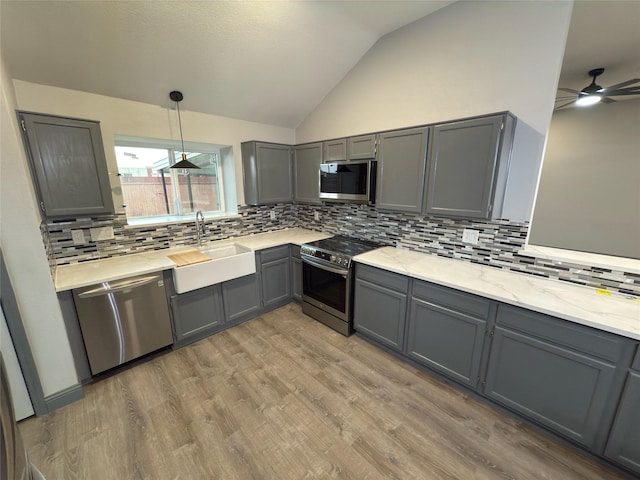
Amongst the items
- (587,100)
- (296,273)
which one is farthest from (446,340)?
(587,100)

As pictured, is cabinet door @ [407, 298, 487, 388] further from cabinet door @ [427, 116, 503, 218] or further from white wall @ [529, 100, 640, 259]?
white wall @ [529, 100, 640, 259]

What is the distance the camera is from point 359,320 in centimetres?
264

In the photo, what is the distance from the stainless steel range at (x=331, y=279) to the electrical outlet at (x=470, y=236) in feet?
2.82

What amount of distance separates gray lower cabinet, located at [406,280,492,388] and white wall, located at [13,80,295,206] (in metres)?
2.52

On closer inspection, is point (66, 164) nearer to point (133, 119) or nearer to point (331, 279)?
point (133, 119)

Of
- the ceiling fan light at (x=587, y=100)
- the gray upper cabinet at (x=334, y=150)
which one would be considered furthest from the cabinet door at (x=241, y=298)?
the ceiling fan light at (x=587, y=100)

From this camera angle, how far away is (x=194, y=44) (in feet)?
6.88

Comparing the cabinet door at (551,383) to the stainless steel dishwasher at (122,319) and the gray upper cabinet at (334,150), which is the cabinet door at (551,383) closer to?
the gray upper cabinet at (334,150)

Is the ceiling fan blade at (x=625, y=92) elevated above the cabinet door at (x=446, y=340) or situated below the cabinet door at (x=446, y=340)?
above

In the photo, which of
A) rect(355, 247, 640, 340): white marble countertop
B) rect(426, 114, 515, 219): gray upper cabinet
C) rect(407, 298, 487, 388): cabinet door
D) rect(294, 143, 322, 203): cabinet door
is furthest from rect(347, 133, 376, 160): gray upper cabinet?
rect(407, 298, 487, 388): cabinet door

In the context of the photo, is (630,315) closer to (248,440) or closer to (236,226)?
(248,440)

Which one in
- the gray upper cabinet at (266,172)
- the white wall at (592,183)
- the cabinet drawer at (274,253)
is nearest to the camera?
the white wall at (592,183)

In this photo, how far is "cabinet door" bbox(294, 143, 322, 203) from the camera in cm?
313

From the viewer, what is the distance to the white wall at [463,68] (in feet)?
5.98
